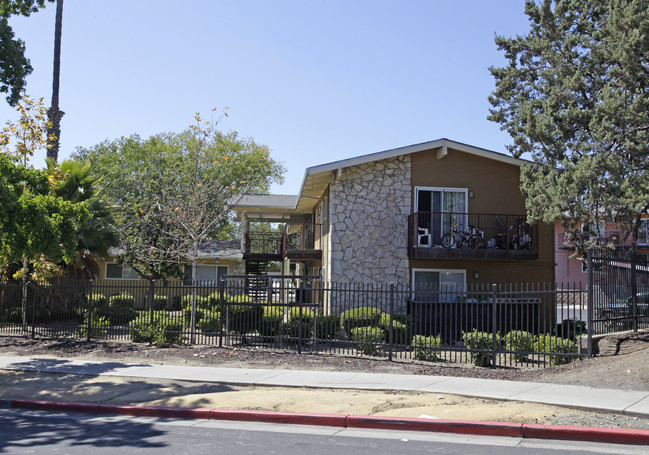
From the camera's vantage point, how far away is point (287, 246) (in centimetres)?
2642

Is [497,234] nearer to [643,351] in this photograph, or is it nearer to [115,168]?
[643,351]

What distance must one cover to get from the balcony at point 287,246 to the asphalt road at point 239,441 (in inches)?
550

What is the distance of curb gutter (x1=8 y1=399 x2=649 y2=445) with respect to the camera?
7367mm

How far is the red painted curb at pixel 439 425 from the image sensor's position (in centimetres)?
766

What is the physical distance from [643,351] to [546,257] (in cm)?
→ 822

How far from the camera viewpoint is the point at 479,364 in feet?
42.3

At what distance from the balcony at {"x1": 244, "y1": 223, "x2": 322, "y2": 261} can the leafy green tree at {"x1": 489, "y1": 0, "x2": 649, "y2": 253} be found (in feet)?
27.9

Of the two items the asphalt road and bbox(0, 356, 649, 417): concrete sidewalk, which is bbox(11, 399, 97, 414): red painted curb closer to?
the asphalt road

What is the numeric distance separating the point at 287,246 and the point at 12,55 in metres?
13.9

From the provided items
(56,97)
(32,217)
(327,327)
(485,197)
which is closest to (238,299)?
(327,327)

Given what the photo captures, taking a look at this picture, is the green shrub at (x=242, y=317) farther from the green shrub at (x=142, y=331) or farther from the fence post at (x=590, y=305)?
the fence post at (x=590, y=305)

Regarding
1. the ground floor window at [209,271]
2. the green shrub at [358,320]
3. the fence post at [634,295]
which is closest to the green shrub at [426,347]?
the green shrub at [358,320]

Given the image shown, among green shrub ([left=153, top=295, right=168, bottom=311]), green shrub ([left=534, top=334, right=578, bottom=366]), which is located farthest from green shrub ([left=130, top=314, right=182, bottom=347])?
green shrub ([left=534, top=334, right=578, bottom=366])

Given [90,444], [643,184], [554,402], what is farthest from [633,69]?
[90,444]
